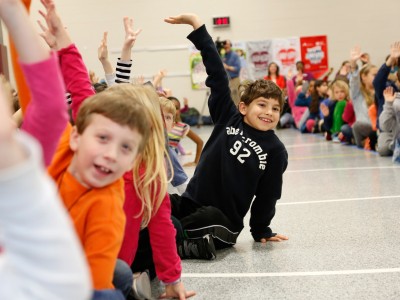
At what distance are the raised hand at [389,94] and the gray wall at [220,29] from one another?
619cm

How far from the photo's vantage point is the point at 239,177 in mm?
2500

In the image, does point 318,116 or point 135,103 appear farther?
point 318,116

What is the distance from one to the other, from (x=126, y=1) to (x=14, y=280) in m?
11.2

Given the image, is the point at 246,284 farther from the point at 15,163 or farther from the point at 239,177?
the point at 15,163

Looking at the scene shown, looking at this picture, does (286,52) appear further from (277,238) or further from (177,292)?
(177,292)

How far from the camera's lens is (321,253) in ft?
7.61

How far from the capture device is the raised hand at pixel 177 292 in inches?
72.4

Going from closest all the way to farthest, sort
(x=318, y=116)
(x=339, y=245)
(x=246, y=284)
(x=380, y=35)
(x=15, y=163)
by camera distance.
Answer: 1. (x=15, y=163)
2. (x=246, y=284)
3. (x=339, y=245)
4. (x=318, y=116)
5. (x=380, y=35)

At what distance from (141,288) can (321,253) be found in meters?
0.85

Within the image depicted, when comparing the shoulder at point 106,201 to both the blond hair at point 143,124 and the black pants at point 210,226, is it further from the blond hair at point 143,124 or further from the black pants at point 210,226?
the black pants at point 210,226

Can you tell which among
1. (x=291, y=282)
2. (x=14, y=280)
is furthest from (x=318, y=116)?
(x=14, y=280)

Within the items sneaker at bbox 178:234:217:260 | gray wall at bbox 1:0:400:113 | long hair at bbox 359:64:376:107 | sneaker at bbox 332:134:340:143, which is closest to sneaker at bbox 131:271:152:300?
sneaker at bbox 178:234:217:260

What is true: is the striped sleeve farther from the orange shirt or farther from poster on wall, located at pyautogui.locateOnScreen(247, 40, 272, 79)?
poster on wall, located at pyautogui.locateOnScreen(247, 40, 272, 79)

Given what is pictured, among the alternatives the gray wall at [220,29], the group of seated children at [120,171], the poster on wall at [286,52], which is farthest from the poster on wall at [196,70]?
the group of seated children at [120,171]
